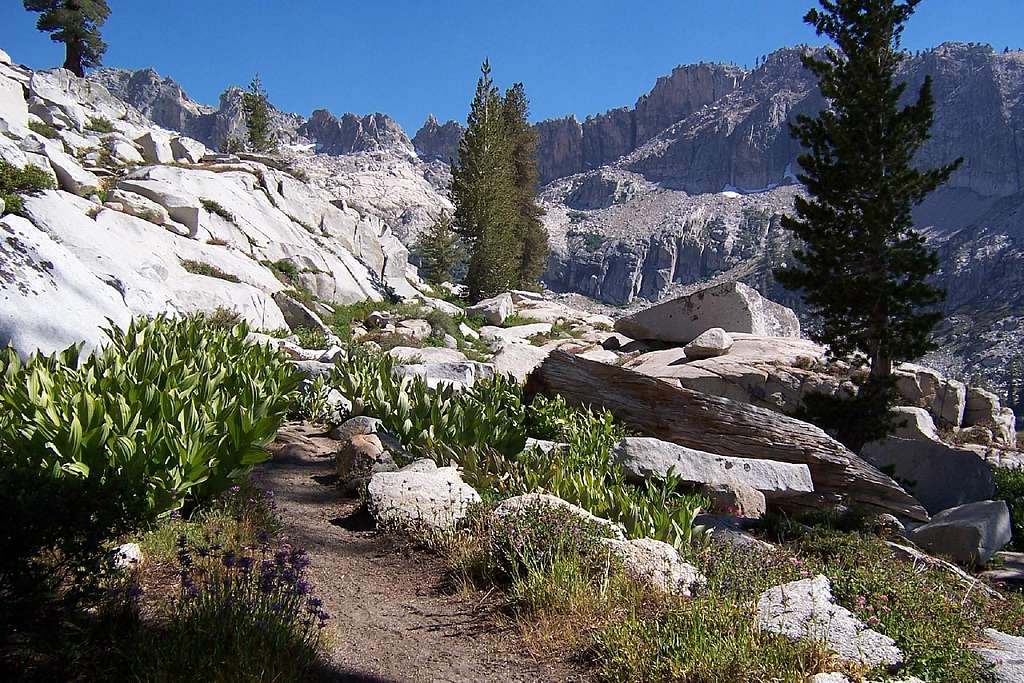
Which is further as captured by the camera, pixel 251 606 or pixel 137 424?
pixel 137 424

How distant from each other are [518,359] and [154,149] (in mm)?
18704

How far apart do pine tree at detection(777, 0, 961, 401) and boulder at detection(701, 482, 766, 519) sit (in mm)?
6238

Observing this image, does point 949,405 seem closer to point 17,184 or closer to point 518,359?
point 518,359

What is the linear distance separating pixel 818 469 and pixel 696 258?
181777 millimetres

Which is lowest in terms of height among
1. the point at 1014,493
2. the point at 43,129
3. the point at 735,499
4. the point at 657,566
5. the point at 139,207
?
the point at 1014,493

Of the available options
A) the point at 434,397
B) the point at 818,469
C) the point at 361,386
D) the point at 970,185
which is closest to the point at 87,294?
the point at 361,386

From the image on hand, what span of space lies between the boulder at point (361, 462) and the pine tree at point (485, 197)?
943 inches

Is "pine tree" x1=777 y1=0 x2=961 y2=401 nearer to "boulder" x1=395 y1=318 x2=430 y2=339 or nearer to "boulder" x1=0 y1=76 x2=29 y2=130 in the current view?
"boulder" x1=395 y1=318 x2=430 y2=339

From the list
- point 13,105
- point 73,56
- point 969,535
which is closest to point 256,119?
point 73,56

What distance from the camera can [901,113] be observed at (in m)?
13.0

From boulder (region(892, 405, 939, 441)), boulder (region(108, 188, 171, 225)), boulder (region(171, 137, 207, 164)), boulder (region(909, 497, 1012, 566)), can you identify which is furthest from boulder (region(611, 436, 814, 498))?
boulder (region(171, 137, 207, 164))

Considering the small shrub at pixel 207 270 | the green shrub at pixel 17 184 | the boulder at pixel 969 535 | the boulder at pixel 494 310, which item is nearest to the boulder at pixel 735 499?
the boulder at pixel 969 535

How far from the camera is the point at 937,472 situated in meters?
11.6

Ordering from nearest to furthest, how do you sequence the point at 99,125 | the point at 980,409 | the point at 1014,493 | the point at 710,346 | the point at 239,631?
the point at 239,631
the point at 1014,493
the point at 710,346
the point at 980,409
the point at 99,125
